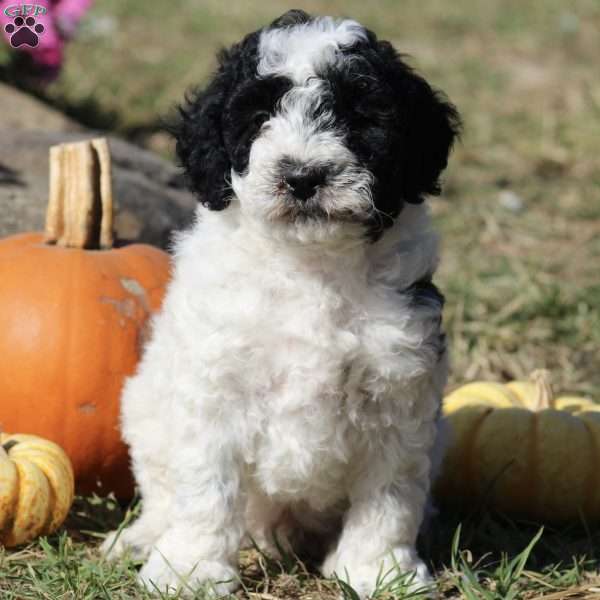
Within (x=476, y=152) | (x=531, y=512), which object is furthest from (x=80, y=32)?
(x=531, y=512)

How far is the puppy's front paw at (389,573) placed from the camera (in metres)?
3.66

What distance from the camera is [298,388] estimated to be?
355 cm

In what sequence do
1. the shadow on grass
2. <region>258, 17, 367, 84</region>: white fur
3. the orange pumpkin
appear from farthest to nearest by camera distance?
the orange pumpkin, the shadow on grass, <region>258, 17, 367, 84</region>: white fur

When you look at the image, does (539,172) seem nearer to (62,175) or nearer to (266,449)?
(62,175)

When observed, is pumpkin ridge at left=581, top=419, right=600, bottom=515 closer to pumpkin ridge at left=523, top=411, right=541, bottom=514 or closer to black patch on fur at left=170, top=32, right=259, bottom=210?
pumpkin ridge at left=523, top=411, right=541, bottom=514

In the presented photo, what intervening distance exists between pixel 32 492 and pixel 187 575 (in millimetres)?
695

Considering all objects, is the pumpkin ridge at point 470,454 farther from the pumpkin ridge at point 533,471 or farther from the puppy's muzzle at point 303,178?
the puppy's muzzle at point 303,178

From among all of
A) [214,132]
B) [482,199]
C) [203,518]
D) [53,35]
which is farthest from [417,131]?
[53,35]

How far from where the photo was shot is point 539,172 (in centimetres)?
968

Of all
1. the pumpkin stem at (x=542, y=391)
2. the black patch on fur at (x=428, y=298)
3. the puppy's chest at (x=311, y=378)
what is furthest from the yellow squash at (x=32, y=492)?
the pumpkin stem at (x=542, y=391)

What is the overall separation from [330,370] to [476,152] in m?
6.90

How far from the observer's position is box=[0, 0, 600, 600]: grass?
12.7 feet

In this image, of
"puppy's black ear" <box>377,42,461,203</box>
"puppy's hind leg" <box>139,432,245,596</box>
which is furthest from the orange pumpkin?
"puppy's black ear" <box>377,42,461,203</box>

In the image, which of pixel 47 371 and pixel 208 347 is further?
pixel 47 371
